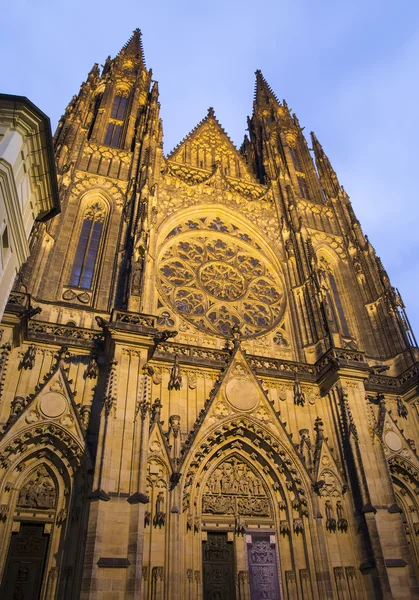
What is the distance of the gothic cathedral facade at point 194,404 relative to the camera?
30.7 feet

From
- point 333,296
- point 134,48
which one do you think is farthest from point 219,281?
point 134,48

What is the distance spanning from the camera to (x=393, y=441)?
1291cm

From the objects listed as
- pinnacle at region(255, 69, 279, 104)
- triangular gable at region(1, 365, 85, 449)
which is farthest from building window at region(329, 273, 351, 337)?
pinnacle at region(255, 69, 279, 104)

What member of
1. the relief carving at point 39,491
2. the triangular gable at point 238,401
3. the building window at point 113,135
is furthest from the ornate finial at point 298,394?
the building window at point 113,135

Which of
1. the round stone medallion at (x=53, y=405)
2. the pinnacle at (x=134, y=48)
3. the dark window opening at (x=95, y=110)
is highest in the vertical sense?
the pinnacle at (x=134, y=48)

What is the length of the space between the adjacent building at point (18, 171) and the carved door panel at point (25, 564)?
4741 millimetres

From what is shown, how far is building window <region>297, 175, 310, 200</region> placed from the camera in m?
21.4

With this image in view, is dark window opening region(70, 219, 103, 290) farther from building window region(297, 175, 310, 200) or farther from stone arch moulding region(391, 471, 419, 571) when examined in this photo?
stone arch moulding region(391, 471, 419, 571)

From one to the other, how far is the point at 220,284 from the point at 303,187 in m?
8.91

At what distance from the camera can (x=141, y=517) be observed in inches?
345

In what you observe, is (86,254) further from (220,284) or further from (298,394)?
(298,394)

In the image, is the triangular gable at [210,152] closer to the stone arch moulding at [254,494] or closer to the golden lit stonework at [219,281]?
the golden lit stonework at [219,281]

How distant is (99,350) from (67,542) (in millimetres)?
4397

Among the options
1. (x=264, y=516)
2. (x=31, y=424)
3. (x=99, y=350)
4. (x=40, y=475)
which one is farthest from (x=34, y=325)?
(x=264, y=516)
